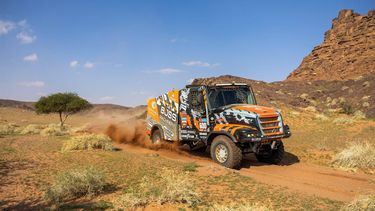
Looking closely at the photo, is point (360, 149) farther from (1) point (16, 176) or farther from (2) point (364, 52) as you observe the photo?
(2) point (364, 52)

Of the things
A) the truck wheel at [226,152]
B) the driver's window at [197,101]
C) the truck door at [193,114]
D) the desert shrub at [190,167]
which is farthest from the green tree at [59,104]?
the desert shrub at [190,167]

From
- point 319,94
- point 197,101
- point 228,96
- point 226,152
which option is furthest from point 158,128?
point 319,94

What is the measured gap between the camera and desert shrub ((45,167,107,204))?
25.3ft

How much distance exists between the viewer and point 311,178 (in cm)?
1048

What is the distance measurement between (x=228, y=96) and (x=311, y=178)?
412 centimetres

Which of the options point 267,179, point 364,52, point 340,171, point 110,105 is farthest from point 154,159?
point 110,105

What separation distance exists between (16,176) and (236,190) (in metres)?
6.06

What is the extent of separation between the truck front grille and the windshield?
1.48 meters

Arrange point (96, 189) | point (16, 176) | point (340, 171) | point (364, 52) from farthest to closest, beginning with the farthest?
point (364, 52) → point (340, 171) → point (16, 176) → point (96, 189)

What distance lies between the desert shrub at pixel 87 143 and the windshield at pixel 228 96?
5392 millimetres

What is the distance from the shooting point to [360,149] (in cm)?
1255

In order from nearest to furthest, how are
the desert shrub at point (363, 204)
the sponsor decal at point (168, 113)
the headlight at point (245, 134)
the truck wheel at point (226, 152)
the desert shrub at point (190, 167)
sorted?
the desert shrub at point (363, 204)
the desert shrub at point (190, 167)
the headlight at point (245, 134)
the truck wheel at point (226, 152)
the sponsor decal at point (168, 113)

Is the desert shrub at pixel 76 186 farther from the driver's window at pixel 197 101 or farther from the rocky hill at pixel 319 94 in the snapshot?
the rocky hill at pixel 319 94

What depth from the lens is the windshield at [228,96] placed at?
12.5 meters
